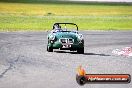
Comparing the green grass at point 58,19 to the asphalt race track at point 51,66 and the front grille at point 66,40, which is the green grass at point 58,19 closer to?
the asphalt race track at point 51,66

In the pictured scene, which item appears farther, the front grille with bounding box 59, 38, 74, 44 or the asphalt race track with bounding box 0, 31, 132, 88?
the front grille with bounding box 59, 38, 74, 44

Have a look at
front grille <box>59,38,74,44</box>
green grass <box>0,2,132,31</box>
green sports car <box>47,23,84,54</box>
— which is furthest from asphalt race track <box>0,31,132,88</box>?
green grass <box>0,2,132,31</box>

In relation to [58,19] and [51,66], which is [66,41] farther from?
[58,19]

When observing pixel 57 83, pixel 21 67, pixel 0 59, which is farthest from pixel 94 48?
pixel 57 83

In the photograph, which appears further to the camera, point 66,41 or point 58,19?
point 58,19

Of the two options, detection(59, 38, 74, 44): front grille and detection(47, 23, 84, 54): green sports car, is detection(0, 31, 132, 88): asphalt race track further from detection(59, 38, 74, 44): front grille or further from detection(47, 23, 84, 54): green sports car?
detection(59, 38, 74, 44): front grille

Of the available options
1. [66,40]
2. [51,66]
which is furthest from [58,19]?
[51,66]

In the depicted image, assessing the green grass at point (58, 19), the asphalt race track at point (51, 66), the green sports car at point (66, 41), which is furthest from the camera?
the green grass at point (58, 19)

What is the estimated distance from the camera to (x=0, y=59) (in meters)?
23.1

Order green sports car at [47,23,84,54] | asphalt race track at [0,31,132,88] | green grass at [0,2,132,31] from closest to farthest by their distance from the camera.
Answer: asphalt race track at [0,31,132,88]
green sports car at [47,23,84,54]
green grass at [0,2,132,31]

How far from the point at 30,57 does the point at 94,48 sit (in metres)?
6.81

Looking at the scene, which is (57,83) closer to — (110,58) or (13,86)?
(13,86)

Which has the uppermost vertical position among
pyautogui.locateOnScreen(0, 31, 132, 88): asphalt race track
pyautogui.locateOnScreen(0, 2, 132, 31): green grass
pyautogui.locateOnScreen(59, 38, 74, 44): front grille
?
pyautogui.locateOnScreen(59, 38, 74, 44): front grille

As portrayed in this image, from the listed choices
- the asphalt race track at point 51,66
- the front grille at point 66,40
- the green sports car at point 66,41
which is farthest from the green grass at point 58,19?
the front grille at point 66,40
